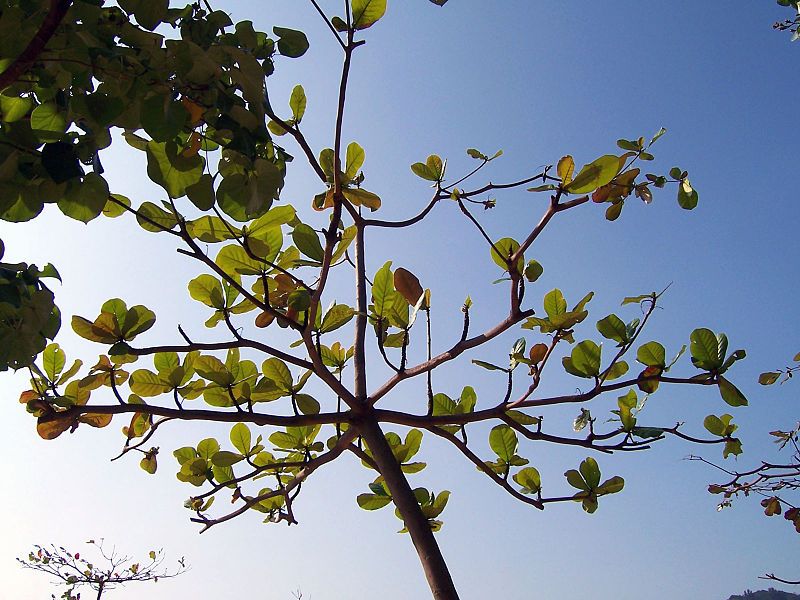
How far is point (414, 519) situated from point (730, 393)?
1.75 ft

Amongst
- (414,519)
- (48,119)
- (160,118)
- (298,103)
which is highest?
(298,103)

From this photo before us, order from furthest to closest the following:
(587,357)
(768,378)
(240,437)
Answer: 1. (768,378)
2. (240,437)
3. (587,357)

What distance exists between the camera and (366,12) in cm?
97

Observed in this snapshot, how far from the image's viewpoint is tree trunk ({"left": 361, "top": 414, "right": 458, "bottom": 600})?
2.69 ft

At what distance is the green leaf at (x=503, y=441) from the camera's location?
1.11 meters

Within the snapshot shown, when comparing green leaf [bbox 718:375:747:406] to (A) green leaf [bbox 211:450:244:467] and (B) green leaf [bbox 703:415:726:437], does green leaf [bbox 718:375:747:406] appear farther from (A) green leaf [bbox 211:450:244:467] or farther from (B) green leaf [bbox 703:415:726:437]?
(A) green leaf [bbox 211:450:244:467]

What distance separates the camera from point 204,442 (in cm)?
121

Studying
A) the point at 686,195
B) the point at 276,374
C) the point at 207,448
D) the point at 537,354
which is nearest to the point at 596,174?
the point at 537,354

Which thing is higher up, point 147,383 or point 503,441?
point 147,383

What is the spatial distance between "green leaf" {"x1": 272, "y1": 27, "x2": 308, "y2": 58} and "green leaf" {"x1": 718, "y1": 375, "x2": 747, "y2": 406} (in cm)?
86

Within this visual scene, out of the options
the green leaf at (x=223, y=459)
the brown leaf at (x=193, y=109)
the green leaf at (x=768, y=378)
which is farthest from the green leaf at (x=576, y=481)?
the green leaf at (x=768, y=378)

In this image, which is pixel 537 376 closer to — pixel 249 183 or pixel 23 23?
pixel 249 183

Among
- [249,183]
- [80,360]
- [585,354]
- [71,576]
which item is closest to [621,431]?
[585,354]

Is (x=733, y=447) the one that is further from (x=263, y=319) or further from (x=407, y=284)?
(x=263, y=319)
